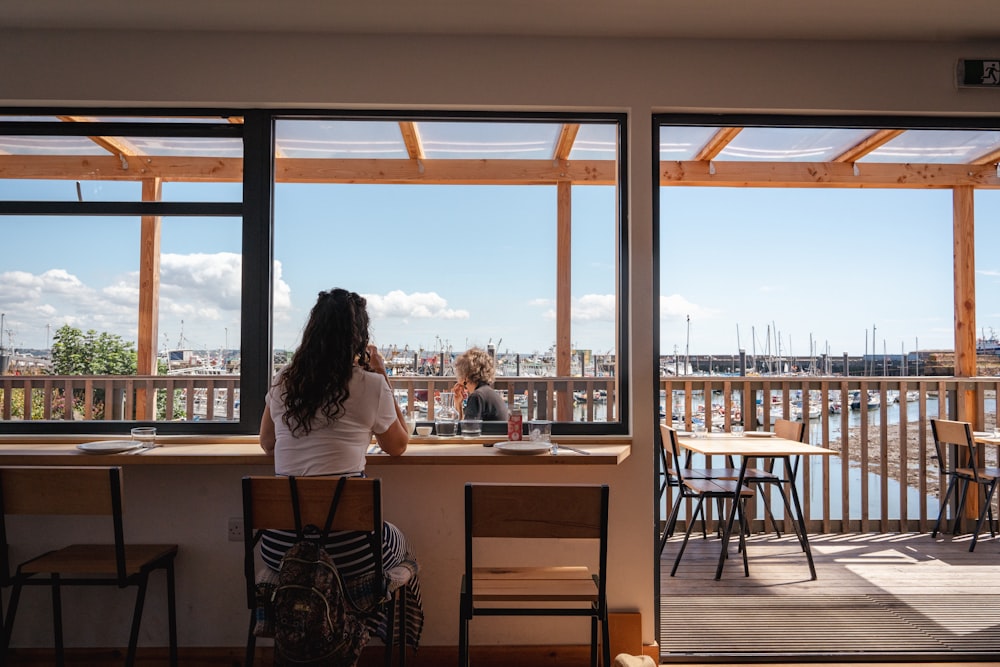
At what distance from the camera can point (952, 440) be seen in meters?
4.38

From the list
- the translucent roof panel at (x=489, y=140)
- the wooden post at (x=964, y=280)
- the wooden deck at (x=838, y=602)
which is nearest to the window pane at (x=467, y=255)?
the translucent roof panel at (x=489, y=140)

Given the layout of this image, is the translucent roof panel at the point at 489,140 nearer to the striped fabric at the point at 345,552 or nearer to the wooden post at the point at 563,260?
the wooden post at the point at 563,260

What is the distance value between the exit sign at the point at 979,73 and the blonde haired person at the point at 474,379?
2485 millimetres

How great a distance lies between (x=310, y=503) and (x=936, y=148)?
4565 mm

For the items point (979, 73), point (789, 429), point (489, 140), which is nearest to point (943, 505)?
point (789, 429)

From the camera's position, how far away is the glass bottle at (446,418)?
287cm

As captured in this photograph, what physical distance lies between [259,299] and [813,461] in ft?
13.0

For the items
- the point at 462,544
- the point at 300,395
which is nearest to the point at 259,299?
the point at 300,395

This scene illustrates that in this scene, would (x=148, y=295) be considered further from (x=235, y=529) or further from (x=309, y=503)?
(x=309, y=503)

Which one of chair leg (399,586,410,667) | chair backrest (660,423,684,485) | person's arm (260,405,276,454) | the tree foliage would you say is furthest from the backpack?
chair backrest (660,423,684,485)

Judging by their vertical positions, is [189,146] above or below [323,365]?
above

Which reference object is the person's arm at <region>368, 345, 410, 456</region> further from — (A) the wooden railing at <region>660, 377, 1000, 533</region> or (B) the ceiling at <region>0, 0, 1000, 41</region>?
(A) the wooden railing at <region>660, 377, 1000, 533</region>

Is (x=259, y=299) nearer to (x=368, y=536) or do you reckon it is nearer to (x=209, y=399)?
→ (x=209, y=399)

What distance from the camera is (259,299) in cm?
284
